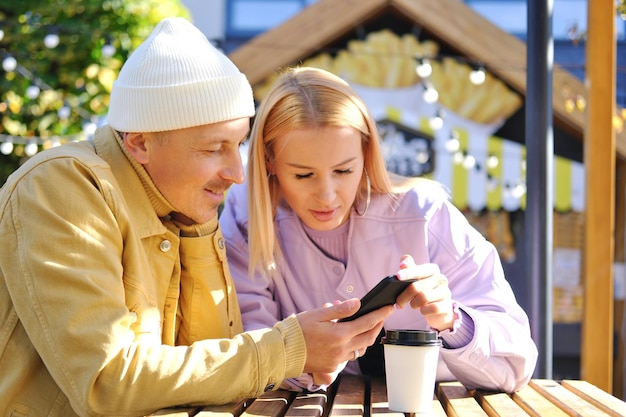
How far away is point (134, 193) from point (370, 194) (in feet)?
2.48

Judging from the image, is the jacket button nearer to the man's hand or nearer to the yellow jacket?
the yellow jacket

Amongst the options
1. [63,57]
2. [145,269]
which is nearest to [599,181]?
[145,269]

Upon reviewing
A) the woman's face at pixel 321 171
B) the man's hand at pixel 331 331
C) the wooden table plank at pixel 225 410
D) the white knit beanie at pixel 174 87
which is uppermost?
the white knit beanie at pixel 174 87

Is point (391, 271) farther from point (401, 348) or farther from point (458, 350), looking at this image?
point (401, 348)

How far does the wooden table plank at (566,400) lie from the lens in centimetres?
216

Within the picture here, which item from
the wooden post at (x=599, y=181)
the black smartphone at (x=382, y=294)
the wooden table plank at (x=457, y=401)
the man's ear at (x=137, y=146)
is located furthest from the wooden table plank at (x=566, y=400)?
the wooden post at (x=599, y=181)

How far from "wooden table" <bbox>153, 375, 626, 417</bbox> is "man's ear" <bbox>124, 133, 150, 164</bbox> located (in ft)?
2.13

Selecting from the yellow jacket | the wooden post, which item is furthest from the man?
the wooden post

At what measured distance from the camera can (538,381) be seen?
271 centimetres

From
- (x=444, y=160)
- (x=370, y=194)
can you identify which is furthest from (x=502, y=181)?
(x=370, y=194)

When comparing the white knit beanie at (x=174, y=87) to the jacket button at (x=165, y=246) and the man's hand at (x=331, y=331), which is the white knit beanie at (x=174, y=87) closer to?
the jacket button at (x=165, y=246)

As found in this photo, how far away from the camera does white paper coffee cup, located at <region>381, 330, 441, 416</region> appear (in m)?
2.15

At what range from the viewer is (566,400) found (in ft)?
7.66

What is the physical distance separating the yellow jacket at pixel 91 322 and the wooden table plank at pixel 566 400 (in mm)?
621
